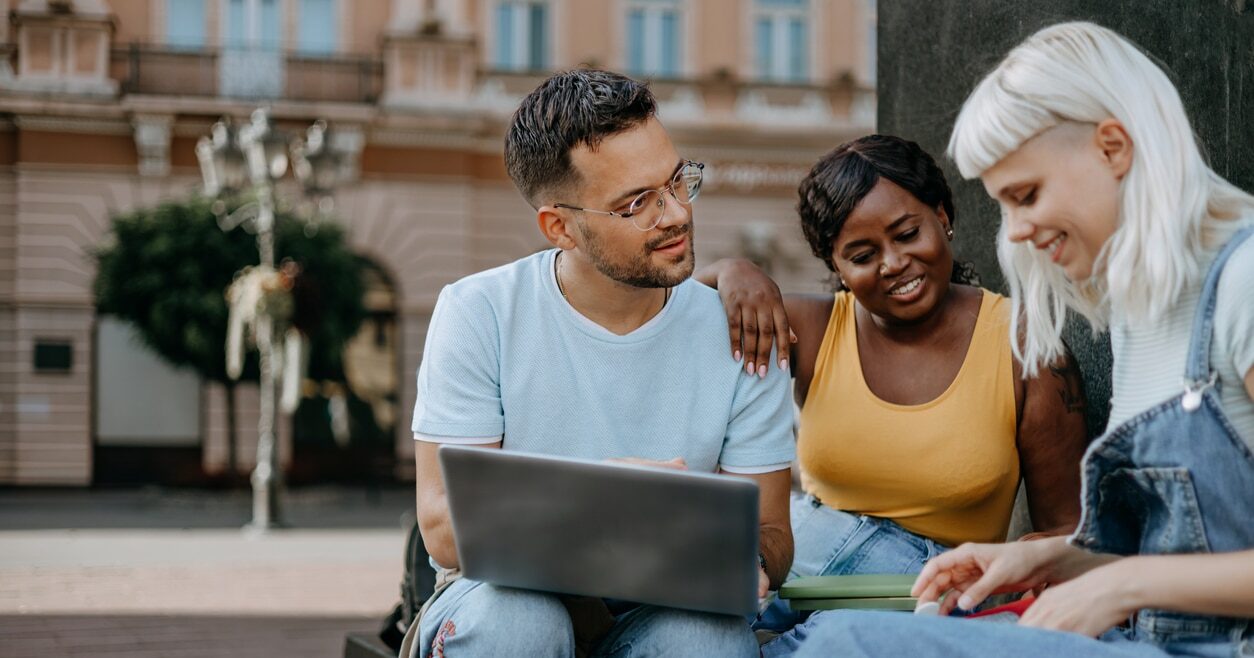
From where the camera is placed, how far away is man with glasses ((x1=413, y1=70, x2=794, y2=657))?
2.37 meters

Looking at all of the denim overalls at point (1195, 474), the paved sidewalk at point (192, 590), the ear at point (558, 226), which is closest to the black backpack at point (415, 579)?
the ear at point (558, 226)

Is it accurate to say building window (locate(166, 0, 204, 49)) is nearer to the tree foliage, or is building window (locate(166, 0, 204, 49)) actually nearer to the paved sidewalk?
the tree foliage

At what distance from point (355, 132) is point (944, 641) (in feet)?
56.6

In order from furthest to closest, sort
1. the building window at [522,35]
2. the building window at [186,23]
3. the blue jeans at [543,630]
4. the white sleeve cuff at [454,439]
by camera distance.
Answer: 1. the building window at [522,35]
2. the building window at [186,23]
3. the white sleeve cuff at [454,439]
4. the blue jeans at [543,630]

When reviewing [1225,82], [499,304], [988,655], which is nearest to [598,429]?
[499,304]

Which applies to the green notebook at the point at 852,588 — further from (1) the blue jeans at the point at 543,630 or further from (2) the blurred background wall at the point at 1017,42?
(2) the blurred background wall at the point at 1017,42

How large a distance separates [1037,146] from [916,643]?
2.09 ft

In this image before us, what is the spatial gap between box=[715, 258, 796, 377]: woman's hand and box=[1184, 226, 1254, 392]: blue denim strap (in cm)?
88

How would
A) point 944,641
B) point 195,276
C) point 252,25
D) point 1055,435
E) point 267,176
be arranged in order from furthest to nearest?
point 252,25 → point 195,276 → point 267,176 → point 1055,435 → point 944,641

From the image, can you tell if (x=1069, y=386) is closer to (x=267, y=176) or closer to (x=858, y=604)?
(x=858, y=604)

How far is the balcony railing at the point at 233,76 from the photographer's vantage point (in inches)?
701

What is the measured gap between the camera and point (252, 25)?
18156mm

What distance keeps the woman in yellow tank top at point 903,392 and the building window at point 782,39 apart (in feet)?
56.6

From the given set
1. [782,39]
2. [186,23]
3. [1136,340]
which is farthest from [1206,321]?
[782,39]
